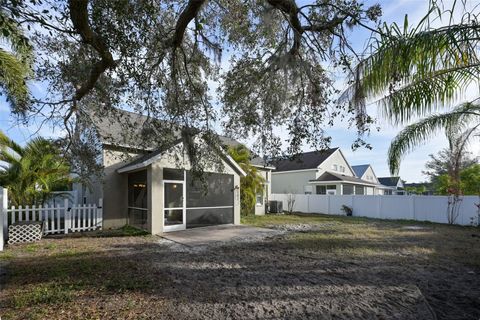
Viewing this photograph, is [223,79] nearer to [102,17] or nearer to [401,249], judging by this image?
[102,17]

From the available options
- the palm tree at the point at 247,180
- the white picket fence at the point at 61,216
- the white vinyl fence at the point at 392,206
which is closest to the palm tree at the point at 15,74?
the white picket fence at the point at 61,216

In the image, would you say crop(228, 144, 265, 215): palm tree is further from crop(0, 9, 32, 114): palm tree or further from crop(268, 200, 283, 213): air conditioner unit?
crop(0, 9, 32, 114): palm tree

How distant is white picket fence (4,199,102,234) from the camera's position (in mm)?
10297

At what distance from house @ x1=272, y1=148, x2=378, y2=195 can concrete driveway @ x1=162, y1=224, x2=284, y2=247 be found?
506 inches

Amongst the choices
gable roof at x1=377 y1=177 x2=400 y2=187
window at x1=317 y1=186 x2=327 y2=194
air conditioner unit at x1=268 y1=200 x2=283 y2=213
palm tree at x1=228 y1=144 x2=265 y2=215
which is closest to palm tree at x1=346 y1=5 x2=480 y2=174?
palm tree at x1=228 y1=144 x2=265 y2=215

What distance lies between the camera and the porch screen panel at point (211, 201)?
42.0 feet

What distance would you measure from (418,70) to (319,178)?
22990 millimetres

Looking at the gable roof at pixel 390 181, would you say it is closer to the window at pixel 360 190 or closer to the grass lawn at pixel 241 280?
the window at pixel 360 190

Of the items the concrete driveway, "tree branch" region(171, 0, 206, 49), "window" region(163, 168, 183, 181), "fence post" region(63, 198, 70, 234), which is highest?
"tree branch" region(171, 0, 206, 49)

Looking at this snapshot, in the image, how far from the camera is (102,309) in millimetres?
4402

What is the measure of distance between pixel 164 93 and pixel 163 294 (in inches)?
180

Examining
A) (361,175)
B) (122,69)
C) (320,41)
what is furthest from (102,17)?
(361,175)

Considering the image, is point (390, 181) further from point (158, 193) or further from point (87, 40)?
point (87, 40)

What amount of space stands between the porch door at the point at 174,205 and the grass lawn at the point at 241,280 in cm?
244
